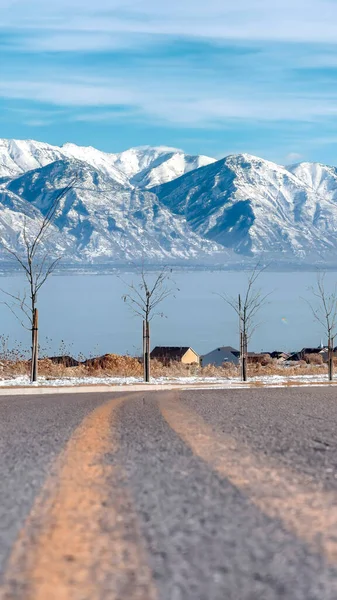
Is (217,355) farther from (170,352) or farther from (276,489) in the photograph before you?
(276,489)

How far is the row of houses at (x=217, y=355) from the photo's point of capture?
65.6 metres

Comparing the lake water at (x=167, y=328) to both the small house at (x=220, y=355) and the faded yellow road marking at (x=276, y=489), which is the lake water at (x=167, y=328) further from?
the faded yellow road marking at (x=276, y=489)

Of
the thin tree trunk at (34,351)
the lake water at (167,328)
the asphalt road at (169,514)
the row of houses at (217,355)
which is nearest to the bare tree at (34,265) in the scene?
the thin tree trunk at (34,351)

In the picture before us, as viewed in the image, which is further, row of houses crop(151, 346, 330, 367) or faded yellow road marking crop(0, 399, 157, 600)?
row of houses crop(151, 346, 330, 367)

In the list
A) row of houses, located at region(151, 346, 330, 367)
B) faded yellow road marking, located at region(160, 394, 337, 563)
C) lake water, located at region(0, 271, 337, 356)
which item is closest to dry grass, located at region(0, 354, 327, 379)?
faded yellow road marking, located at region(160, 394, 337, 563)

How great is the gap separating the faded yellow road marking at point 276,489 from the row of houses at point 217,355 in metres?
52.9

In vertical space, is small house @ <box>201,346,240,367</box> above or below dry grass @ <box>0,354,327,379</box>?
above

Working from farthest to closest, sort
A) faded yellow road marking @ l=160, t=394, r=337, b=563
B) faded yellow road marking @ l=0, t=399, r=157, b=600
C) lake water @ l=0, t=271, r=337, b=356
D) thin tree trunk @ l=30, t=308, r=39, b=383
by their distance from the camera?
lake water @ l=0, t=271, r=337, b=356, thin tree trunk @ l=30, t=308, r=39, b=383, faded yellow road marking @ l=160, t=394, r=337, b=563, faded yellow road marking @ l=0, t=399, r=157, b=600

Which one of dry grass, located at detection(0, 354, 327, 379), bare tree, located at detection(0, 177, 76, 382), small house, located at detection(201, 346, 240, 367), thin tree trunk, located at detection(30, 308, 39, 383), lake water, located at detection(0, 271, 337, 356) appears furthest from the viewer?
lake water, located at detection(0, 271, 337, 356)

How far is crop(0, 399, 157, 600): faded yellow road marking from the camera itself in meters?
2.79

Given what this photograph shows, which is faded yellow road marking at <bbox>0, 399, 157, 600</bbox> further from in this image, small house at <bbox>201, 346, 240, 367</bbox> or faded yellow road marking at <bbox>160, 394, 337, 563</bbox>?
small house at <bbox>201, 346, 240, 367</bbox>

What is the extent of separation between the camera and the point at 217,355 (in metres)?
88.3

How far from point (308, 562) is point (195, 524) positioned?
0.76 m

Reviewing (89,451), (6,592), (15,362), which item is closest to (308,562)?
(6,592)
